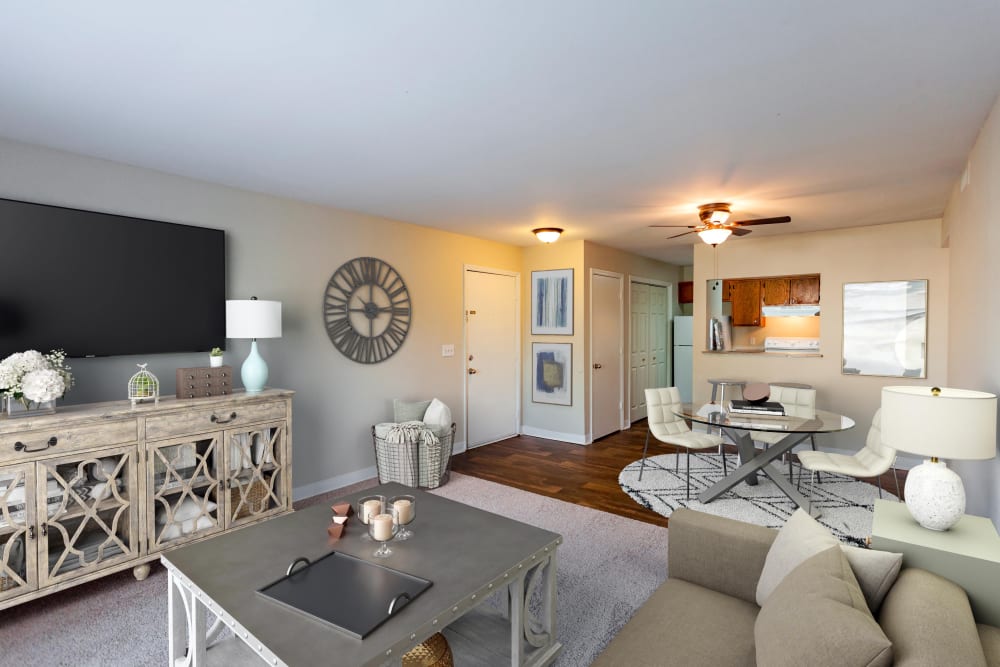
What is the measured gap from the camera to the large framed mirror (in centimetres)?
488

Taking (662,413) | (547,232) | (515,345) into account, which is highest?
(547,232)

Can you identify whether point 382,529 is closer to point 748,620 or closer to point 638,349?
point 748,620

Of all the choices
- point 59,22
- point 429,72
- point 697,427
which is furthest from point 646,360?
point 59,22

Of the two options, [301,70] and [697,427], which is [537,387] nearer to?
[697,427]

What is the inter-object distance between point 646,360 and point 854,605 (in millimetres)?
6293

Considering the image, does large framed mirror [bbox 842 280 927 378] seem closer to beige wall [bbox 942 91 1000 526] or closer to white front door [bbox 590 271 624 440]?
beige wall [bbox 942 91 1000 526]

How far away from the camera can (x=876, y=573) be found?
1.45m

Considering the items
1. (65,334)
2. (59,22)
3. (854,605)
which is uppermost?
(59,22)

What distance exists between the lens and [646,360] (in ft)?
24.3

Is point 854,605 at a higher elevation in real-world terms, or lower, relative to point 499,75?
lower

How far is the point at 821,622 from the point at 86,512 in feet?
10.3

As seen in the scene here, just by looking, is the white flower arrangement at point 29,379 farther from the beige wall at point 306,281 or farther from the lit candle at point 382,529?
the lit candle at point 382,529

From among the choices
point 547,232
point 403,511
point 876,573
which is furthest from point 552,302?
point 876,573

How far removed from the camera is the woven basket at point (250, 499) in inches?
126
